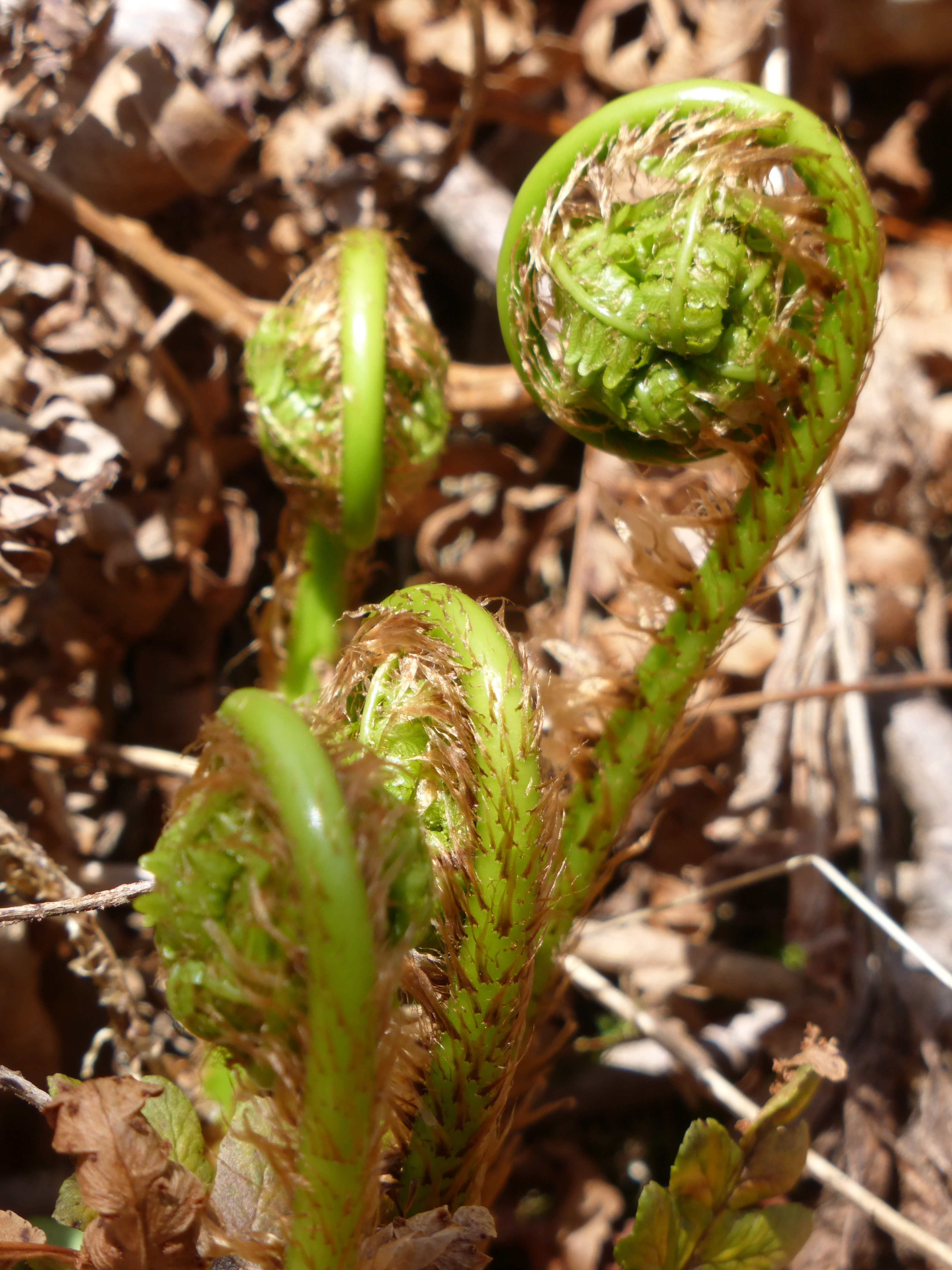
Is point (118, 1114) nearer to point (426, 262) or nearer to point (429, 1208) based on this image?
point (429, 1208)

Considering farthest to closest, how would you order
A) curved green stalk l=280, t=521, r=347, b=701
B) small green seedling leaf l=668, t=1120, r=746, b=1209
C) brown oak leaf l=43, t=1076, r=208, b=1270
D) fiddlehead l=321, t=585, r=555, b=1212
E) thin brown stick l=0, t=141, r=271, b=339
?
thin brown stick l=0, t=141, r=271, b=339, curved green stalk l=280, t=521, r=347, b=701, small green seedling leaf l=668, t=1120, r=746, b=1209, fiddlehead l=321, t=585, r=555, b=1212, brown oak leaf l=43, t=1076, r=208, b=1270

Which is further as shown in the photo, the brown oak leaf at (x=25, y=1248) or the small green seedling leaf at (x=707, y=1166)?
the small green seedling leaf at (x=707, y=1166)

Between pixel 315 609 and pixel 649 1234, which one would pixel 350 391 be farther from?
pixel 649 1234

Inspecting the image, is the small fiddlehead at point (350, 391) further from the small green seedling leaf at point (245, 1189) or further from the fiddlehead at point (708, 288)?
the small green seedling leaf at point (245, 1189)

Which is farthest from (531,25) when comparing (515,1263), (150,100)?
(515,1263)

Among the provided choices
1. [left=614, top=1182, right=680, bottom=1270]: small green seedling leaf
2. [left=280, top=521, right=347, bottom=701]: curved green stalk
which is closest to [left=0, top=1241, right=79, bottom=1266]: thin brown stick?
[left=614, top=1182, right=680, bottom=1270]: small green seedling leaf

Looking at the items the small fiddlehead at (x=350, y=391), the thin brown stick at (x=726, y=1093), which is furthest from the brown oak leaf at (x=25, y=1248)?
the small fiddlehead at (x=350, y=391)

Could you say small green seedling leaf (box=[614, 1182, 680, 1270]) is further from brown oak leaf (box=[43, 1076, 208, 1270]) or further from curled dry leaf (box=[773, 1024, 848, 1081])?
brown oak leaf (box=[43, 1076, 208, 1270])
